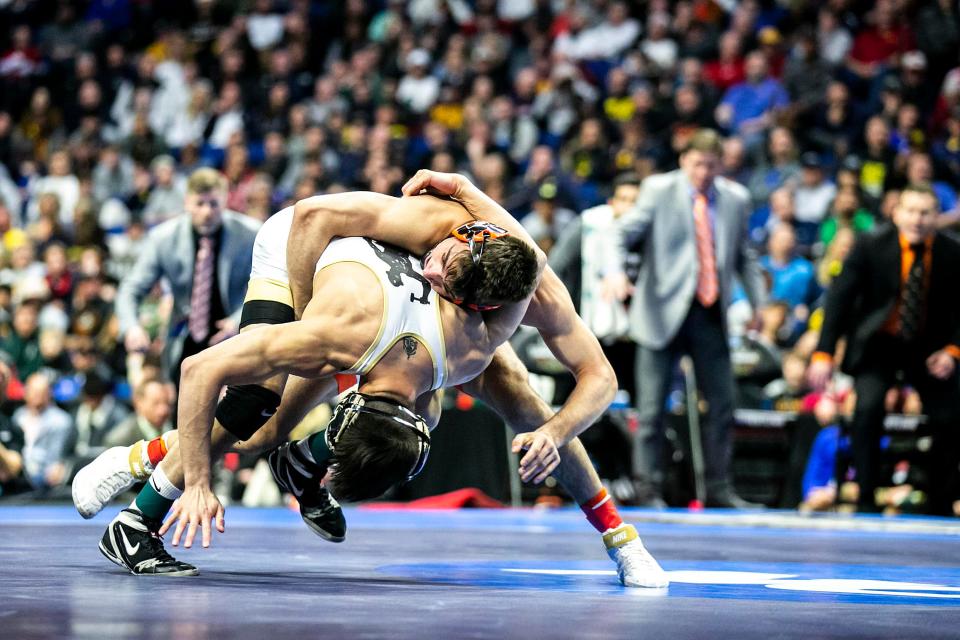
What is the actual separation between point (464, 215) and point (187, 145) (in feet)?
27.4

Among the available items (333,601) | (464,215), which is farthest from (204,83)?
(333,601)

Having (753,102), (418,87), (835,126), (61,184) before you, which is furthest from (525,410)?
(61,184)

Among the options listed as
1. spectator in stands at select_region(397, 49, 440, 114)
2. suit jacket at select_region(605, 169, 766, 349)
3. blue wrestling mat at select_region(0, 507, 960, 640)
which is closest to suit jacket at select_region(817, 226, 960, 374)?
suit jacket at select_region(605, 169, 766, 349)

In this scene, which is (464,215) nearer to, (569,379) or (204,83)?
(569,379)

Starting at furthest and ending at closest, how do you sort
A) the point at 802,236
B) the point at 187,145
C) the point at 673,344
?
1. the point at 187,145
2. the point at 802,236
3. the point at 673,344

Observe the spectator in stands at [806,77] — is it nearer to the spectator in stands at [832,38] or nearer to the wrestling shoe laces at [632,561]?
the spectator in stands at [832,38]

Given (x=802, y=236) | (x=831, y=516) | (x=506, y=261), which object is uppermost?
(x=506, y=261)

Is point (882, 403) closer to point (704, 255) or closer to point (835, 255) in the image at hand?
point (704, 255)

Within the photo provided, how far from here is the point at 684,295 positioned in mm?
6316

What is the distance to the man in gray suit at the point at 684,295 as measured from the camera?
6312mm

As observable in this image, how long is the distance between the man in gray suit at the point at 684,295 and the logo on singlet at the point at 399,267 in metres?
3.08

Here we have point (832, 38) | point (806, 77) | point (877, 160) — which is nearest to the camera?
point (877, 160)

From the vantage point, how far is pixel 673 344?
21.0ft

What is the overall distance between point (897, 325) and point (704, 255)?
88 centimetres
